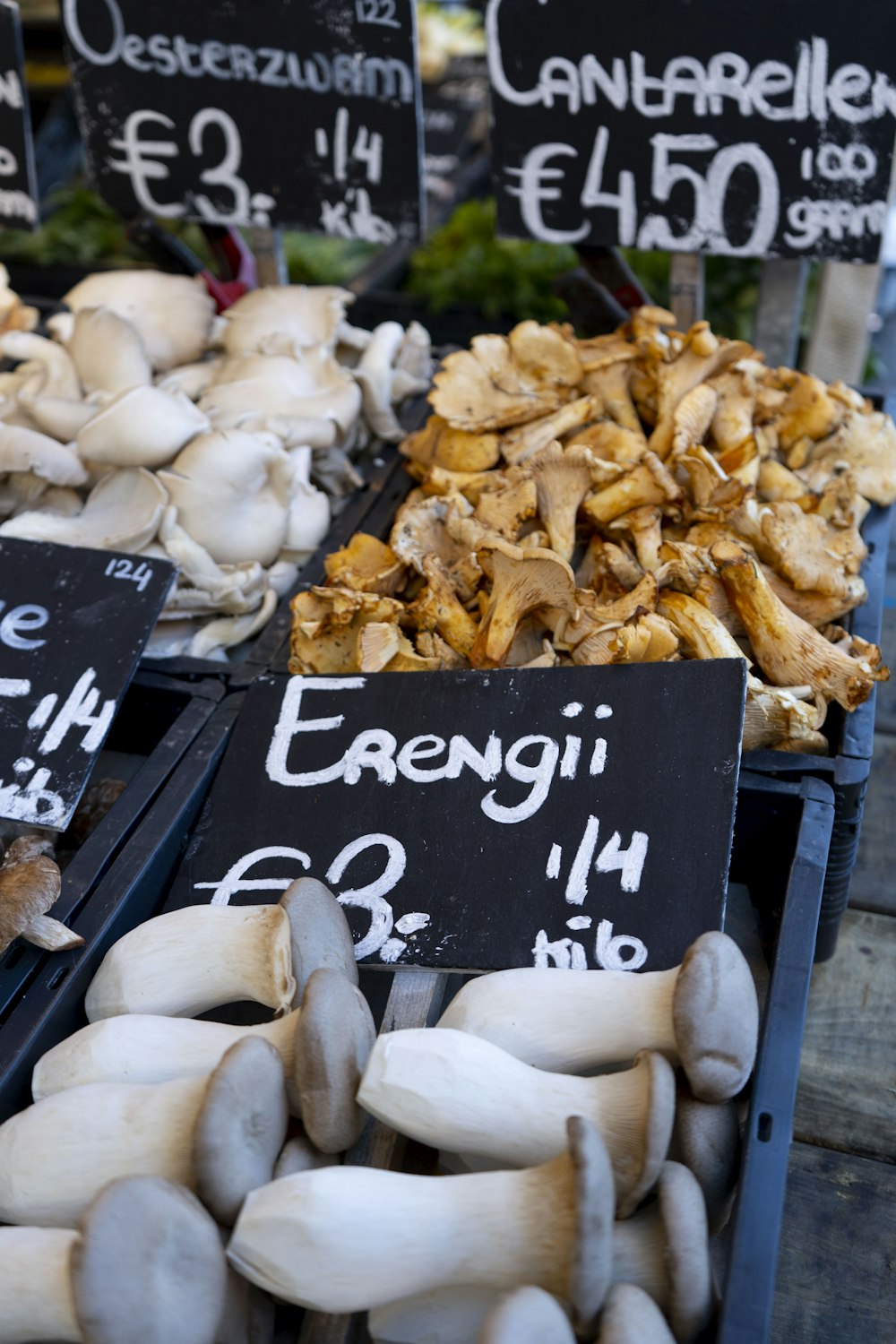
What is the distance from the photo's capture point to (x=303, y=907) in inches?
42.5

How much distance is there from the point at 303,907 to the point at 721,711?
519 millimetres

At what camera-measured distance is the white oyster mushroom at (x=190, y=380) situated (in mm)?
1917

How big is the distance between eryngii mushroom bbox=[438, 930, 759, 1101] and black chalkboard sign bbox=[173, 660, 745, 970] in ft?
0.22

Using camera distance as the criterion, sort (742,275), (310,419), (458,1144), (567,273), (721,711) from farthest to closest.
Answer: (742,275) → (567,273) → (310,419) → (721,711) → (458,1144)

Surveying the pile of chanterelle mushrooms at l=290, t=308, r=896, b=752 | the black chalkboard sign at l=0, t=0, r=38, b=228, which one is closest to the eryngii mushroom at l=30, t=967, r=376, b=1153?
the pile of chanterelle mushrooms at l=290, t=308, r=896, b=752

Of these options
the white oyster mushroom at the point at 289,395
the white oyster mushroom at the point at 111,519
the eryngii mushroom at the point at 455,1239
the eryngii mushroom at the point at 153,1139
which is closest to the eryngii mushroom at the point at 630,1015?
the eryngii mushroom at the point at 455,1239

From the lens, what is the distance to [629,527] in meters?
1.57

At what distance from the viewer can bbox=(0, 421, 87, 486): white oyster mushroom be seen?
1.65m

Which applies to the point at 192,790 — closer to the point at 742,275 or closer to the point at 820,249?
the point at 820,249

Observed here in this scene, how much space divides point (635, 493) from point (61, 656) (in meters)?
0.82

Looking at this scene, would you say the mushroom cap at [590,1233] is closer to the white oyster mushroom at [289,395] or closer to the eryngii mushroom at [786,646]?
the eryngii mushroom at [786,646]

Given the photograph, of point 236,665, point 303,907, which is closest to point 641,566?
point 236,665

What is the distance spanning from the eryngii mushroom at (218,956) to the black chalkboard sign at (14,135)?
1751 mm

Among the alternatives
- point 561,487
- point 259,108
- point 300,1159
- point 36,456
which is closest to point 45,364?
point 36,456
